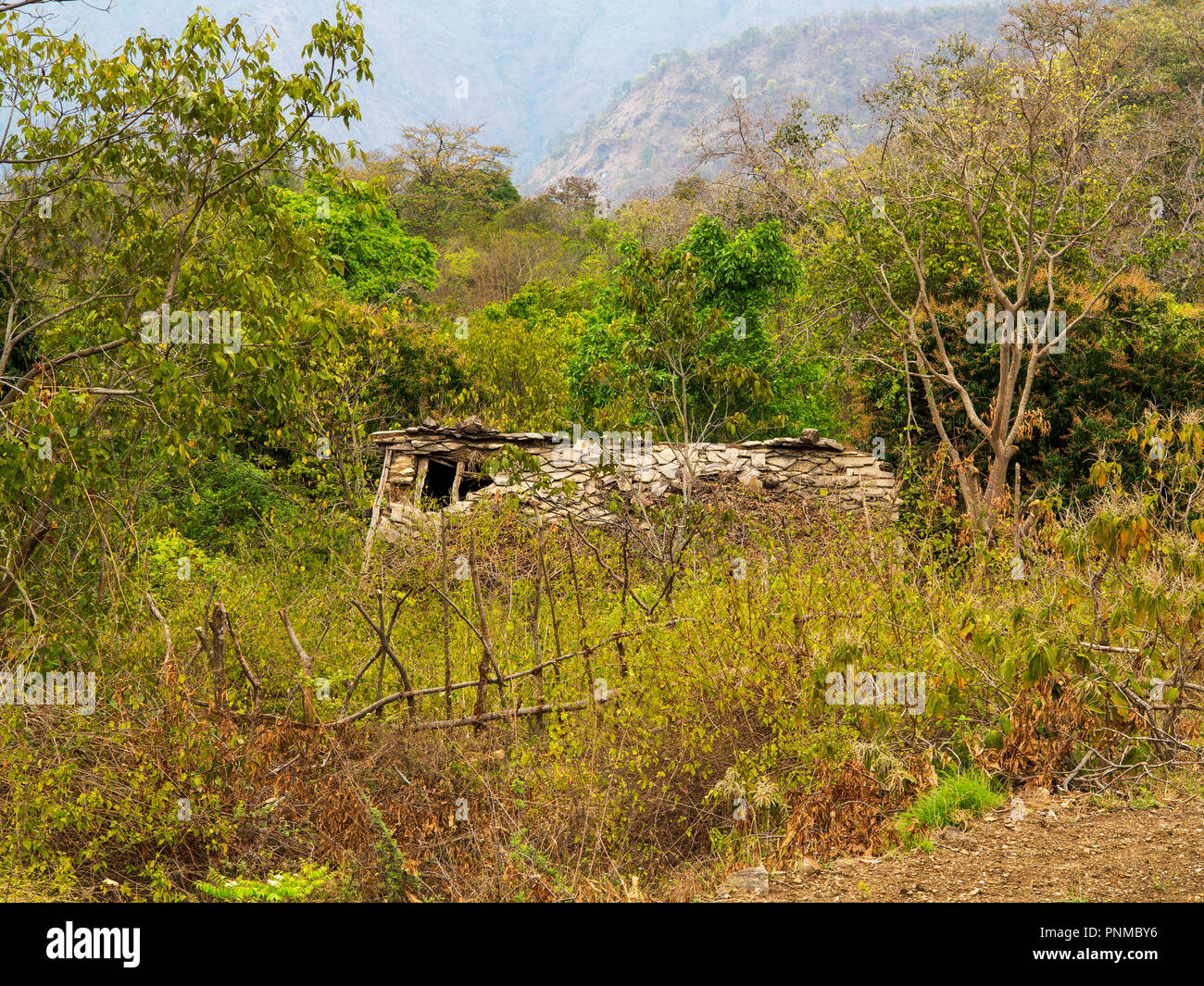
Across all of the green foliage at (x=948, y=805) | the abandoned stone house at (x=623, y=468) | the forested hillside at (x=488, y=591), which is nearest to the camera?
the green foliage at (x=948, y=805)

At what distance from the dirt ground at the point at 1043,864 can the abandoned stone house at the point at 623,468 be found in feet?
22.8

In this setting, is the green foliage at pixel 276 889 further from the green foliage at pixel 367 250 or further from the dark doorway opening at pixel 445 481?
the green foliage at pixel 367 250

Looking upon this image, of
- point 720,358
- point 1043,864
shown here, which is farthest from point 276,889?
point 720,358

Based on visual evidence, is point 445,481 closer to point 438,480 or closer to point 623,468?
point 438,480

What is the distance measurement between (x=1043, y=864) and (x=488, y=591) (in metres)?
6.74

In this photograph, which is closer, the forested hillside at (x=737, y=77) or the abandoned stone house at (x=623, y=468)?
the abandoned stone house at (x=623, y=468)

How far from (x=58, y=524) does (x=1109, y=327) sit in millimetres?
12454

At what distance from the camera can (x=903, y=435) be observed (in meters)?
13.6

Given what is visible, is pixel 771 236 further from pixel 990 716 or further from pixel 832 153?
pixel 990 716

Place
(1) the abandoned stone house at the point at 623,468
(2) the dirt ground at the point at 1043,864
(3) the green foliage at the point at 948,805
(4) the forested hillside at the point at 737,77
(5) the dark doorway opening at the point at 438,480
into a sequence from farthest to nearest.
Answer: (4) the forested hillside at the point at 737,77 → (5) the dark doorway opening at the point at 438,480 → (1) the abandoned stone house at the point at 623,468 → (3) the green foliage at the point at 948,805 → (2) the dirt ground at the point at 1043,864

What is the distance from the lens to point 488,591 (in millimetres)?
10172

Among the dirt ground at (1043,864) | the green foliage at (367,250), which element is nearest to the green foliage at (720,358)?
the green foliage at (367,250)

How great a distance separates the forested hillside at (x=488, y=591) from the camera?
16.7 ft

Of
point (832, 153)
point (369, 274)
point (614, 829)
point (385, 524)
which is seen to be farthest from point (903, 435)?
point (369, 274)
